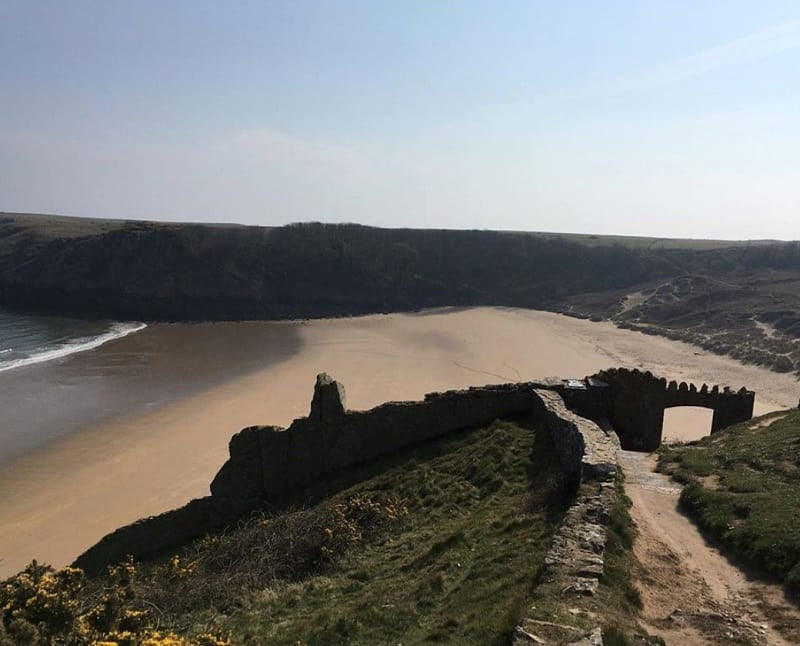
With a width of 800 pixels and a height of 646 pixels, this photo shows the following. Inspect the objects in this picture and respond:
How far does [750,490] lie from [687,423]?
1940cm

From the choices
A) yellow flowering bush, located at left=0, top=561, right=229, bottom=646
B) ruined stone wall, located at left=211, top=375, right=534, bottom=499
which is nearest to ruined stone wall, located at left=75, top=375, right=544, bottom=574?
ruined stone wall, located at left=211, top=375, right=534, bottom=499

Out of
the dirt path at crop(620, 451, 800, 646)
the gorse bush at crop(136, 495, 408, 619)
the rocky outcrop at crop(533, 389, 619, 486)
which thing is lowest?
the gorse bush at crop(136, 495, 408, 619)

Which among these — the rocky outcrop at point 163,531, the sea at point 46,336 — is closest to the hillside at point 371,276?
the sea at point 46,336

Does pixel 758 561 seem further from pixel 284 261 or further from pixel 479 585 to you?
pixel 284 261

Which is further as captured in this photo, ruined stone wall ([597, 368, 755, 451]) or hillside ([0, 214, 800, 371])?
hillside ([0, 214, 800, 371])

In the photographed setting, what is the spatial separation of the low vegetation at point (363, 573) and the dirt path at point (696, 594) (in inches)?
59.2

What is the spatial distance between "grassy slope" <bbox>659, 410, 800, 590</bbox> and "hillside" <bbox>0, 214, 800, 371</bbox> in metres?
47.6

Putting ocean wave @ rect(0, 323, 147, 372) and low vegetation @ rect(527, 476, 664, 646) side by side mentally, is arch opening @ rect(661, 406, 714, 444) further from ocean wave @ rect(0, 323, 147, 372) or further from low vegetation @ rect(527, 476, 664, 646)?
ocean wave @ rect(0, 323, 147, 372)

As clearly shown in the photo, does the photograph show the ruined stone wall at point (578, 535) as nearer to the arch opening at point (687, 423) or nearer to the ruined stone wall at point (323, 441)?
the ruined stone wall at point (323, 441)

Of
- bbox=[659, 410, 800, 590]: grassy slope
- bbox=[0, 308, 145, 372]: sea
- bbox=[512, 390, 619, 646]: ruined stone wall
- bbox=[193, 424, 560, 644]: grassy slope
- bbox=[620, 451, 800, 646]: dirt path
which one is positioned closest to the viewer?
bbox=[512, 390, 619, 646]: ruined stone wall

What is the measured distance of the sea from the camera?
48.7 metres

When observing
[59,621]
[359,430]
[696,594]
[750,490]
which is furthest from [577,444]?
[59,621]

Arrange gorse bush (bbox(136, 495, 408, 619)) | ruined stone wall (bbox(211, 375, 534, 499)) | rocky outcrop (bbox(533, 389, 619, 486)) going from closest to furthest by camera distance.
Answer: rocky outcrop (bbox(533, 389, 619, 486)) → gorse bush (bbox(136, 495, 408, 619)) → ruined stone wall (bbox(211, 375, 534, 499))

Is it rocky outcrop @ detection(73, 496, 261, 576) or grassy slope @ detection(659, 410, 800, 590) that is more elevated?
grassy slope @ detection(659, 410, 800, 590)
